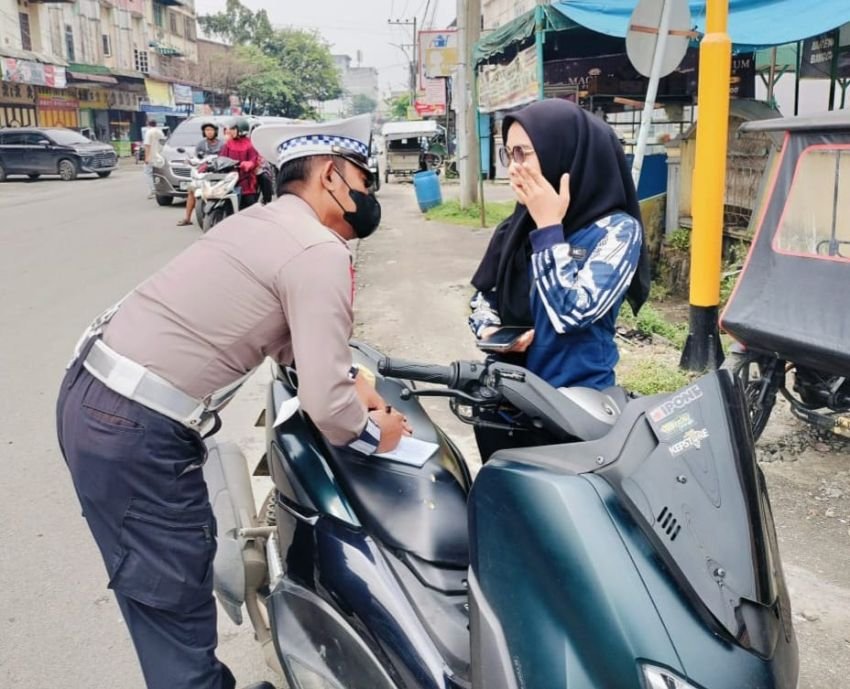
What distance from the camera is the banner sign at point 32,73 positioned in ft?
95.0

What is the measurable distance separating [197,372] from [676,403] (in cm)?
103

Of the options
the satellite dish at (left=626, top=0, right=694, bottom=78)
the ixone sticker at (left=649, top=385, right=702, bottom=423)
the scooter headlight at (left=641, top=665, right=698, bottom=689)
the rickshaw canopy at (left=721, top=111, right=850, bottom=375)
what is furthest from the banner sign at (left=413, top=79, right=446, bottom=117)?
the scooter headlight at (left=641, top=665, right=698, bottom=689)

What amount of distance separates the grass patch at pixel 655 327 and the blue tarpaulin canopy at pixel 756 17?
9.65ft

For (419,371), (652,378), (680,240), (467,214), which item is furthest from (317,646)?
(467,214)

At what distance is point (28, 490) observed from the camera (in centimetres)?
396

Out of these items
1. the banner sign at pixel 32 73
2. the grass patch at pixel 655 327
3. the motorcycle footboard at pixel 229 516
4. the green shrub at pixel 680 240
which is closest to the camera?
the motorcycle footboard at pixel 229 516

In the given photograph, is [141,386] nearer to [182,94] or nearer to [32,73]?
[32,73]

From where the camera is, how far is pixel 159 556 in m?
1.93

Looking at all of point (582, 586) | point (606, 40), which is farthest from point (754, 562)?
point (606, 40)

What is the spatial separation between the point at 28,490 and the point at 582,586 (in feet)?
11.1

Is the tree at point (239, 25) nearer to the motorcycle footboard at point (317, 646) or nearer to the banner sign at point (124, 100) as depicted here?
the banner sign at point (124, 100)

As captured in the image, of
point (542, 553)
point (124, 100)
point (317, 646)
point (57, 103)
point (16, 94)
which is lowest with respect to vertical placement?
point (317, 646)

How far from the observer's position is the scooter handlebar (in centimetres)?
190

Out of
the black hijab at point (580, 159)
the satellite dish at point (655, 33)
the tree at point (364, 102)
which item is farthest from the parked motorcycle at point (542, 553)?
the tree at point (364, 102)
